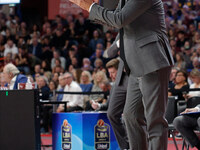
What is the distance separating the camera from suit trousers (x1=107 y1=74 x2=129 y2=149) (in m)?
5.14

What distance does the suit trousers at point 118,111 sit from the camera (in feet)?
16.9

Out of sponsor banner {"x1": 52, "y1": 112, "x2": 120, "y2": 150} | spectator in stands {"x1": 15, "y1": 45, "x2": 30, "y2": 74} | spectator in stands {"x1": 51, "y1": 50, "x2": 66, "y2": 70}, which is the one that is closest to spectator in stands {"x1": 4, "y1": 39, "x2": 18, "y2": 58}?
spectator in stands {"x1": 15, "y1": 45, "x2": 30, "y2": 74}

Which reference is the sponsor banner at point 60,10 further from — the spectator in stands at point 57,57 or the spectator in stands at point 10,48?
the spectator in stands at point 57,57

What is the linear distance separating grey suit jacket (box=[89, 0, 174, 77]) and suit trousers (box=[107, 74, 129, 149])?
1.66m

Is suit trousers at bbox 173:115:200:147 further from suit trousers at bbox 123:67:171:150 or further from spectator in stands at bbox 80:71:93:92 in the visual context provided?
spectator in stands at bbox 80:71:93:92

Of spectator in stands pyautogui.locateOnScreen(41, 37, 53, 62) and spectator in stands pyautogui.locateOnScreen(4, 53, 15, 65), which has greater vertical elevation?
spectator in stands pyautogui.locateOnScreen(41, 37, 53, 62)

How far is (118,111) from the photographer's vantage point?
518cm

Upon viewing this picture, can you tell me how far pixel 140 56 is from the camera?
3.39 metres

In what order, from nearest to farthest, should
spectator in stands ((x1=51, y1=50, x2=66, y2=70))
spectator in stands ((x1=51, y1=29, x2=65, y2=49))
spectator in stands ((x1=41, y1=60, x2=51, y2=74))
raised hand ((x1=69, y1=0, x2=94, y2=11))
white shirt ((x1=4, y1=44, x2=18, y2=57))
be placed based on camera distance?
1. raised hand ((x1=69, y1=0, x2=94, y2=11))
2. spectator in stands ((x1=51, y1=50, x2=66, y2=70))
3. spectator in stands ((x1=41, y1=60, x2=51, y2=74))
4. white shirt ((x1=4, y1=44, x2=18, y2=57))
5. spectator in stands ((x1=51, y1=29, x2=65, y2=49))

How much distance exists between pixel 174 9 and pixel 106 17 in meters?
12.4

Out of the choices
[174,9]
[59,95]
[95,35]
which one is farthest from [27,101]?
[174,9]

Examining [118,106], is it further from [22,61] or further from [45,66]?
[22,61]

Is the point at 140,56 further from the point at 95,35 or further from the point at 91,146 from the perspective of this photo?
the point at 95,35

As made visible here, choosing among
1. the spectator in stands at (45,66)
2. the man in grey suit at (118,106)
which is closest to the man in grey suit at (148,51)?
the man in grey suit at (118,106)
